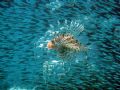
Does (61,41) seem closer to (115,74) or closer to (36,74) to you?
(36,74)

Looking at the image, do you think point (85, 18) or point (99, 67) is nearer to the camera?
point (99, 67)

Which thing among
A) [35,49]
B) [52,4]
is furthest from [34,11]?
[35,49]

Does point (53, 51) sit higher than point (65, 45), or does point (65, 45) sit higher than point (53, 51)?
point (65, 45)

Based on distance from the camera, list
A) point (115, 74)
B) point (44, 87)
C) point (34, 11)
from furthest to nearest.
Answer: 1. point (34, 11)
2. point (115, 74)
3. point (44, 87)

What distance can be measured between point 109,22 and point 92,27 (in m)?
3.88

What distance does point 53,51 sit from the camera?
41906 mm

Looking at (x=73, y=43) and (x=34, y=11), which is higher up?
(x=73, y=43)

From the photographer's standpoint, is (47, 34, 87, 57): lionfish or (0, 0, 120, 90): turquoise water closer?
(47, 34, 87, 57): lionfish

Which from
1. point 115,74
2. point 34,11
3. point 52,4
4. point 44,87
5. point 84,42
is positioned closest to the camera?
point 44,87

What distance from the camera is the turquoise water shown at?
125ft

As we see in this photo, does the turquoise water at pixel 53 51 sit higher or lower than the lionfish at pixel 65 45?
lower

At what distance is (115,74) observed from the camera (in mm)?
40094

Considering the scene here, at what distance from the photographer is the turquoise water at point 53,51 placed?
38.2m

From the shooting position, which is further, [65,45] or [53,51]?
[53,51]
